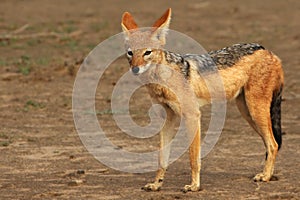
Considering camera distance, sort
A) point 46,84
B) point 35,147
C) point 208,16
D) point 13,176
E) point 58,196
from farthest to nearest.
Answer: point 208,16
point 46,84
point 35,147
point 13,176
point 58,196

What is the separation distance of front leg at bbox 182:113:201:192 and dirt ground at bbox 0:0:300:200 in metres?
0.10

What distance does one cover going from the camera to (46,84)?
12.9 metres

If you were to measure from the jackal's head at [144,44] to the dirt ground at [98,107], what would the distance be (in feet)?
3.75

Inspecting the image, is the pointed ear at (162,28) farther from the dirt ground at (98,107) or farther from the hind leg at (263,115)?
the dirt ground at (98,107)

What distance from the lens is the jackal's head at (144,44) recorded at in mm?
7160

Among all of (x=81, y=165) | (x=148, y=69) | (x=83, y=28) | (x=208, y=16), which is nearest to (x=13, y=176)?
(x=81, y=165)

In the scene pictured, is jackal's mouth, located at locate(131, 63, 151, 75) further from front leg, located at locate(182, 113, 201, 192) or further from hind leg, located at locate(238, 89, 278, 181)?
hind leg, located at locate(238, 89, 278, 181)

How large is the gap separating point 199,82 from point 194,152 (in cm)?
67

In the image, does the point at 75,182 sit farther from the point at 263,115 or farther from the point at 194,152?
the point at 263,115

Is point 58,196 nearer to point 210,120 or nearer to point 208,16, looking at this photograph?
point 210,120

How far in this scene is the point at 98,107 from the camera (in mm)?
11523

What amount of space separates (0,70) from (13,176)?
605 cm

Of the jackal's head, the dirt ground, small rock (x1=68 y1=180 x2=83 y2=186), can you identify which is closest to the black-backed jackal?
the jackal's head

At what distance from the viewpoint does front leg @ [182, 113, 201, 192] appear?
7391 mm
